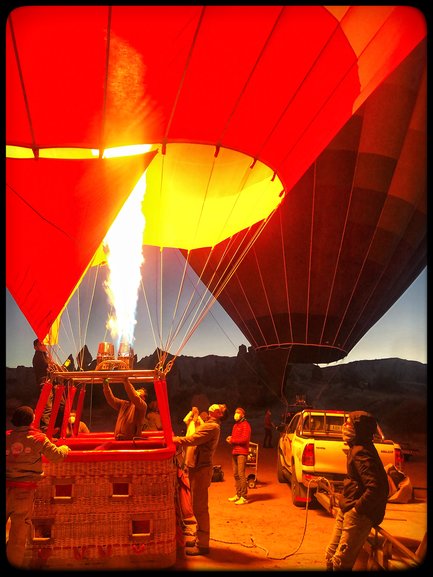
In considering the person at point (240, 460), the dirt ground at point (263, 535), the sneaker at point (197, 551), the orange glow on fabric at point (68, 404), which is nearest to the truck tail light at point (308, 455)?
the dirt ground at point (263, 535)

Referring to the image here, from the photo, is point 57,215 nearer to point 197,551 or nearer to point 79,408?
point 79,408

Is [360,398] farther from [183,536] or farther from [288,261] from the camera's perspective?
[183,536]

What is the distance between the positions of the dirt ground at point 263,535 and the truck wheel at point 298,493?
0.12 metres

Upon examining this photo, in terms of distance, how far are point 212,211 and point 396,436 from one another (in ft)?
73.8

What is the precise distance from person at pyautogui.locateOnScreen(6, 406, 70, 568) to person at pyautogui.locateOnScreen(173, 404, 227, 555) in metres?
1.41

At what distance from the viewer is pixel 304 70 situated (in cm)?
575

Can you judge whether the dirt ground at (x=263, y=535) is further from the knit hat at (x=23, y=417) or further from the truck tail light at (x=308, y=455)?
the knit hat at (x=23, y=417)

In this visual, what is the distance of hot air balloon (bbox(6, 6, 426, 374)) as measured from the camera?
489cm

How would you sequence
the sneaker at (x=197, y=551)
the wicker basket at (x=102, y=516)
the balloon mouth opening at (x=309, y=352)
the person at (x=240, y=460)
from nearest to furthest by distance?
1. the wicker basket at (x=102, y=516)
2. the sneaker at (x=197, y=551)
3. the person at (x=240, y=460)
4. the balloon mouth opening at (x=309, y=352)

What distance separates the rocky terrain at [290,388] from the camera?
107ft

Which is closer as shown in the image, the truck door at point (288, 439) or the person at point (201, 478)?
the person at point (201, 478)

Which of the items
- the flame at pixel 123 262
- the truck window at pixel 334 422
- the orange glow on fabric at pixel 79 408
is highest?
the flame at pixel 123 262

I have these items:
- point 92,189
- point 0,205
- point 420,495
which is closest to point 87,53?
point 92,189

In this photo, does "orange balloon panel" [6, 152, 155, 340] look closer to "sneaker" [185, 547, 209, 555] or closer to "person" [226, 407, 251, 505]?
"sneaker" [185, 547, 209, 555]
